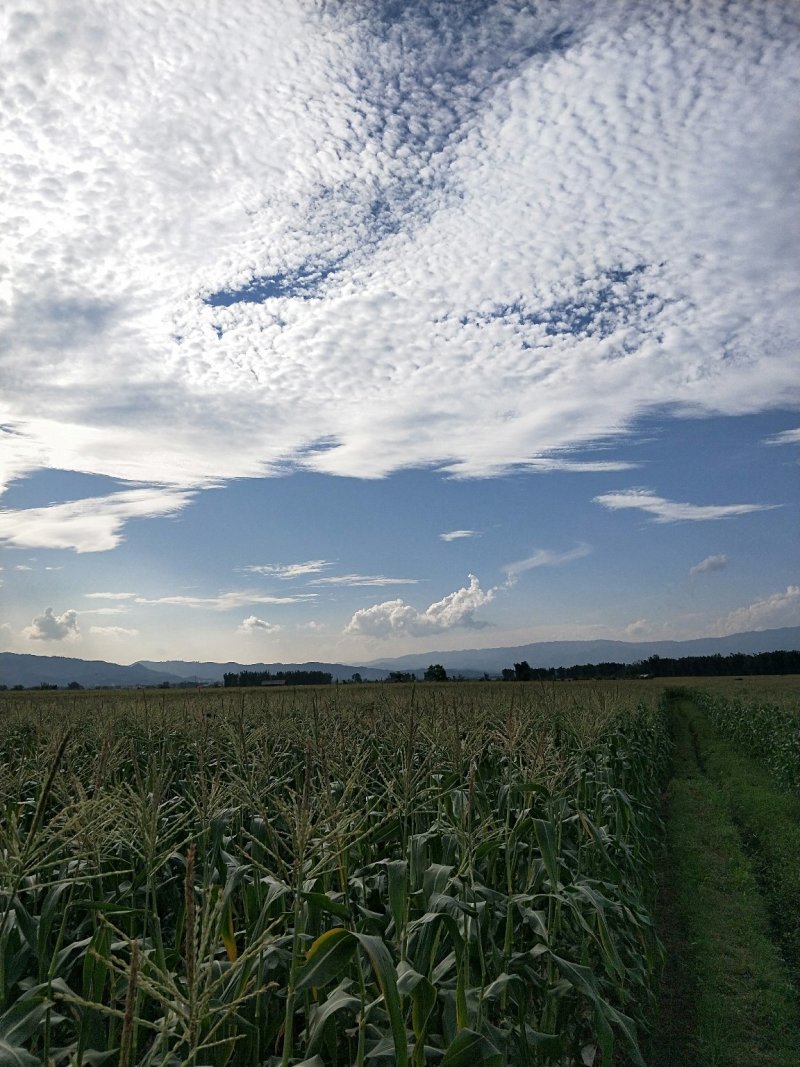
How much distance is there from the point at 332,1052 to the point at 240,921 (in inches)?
101

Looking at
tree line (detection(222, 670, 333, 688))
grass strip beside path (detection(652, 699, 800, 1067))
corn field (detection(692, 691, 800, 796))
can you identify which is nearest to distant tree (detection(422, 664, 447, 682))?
tree line (detection(222, 670, 333, 688))

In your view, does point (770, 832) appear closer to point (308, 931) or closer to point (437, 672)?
point (308, 931)

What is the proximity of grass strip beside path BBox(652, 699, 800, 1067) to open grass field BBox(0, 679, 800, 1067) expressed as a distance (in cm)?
4

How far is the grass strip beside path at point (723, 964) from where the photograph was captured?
6910 millimetres

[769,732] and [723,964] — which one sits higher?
[769,732]

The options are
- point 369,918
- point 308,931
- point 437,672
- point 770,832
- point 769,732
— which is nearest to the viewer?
point 369,918

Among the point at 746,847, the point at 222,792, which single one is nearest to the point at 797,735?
the point at 746,847

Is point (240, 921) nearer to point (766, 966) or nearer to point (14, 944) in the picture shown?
point (14, 944)

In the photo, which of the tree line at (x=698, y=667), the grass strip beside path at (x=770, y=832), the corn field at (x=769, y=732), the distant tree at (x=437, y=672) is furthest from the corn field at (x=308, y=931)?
the tree line at (x=698, y=667)

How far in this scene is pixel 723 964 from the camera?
8.67 m

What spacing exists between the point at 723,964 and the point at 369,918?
650cm

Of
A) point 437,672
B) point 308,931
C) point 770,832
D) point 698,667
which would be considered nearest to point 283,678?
point 437,672

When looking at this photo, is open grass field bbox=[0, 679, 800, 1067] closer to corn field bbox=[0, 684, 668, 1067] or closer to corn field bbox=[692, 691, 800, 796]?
corn field bbox=[0, 684, 668, 1067]

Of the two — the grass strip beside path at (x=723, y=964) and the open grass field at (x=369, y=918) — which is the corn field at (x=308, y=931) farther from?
the grass strip beside path at (x=723, y=964)
